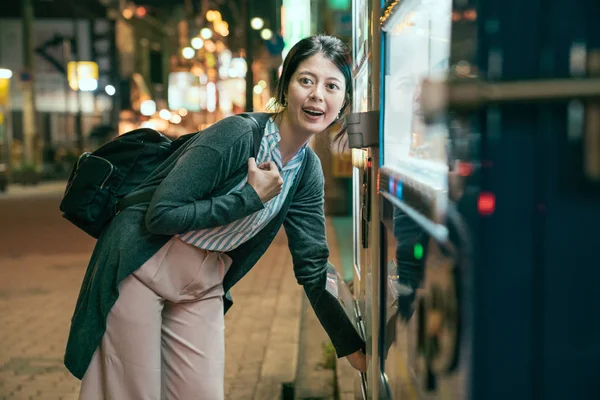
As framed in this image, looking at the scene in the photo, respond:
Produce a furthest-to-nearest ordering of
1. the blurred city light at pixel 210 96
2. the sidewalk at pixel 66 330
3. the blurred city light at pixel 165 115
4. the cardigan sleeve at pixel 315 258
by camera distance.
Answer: the blurred city light at pixel 165 115 → the blurred city light at pixel 210 96 → the sidewalk at pixel 66 330 → the cardigan sleeve at pixel 315 258

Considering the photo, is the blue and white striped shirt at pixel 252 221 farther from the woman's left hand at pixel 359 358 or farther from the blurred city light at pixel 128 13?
the blurred city light at pixel 128 13

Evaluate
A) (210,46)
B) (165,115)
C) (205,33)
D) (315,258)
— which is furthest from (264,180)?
(165,115)

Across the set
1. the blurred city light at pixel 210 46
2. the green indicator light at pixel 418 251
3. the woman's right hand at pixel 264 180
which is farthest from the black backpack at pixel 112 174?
the blurred city light at pixel 210 46

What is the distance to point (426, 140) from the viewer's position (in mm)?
1842

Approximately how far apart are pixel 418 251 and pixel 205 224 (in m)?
1.11

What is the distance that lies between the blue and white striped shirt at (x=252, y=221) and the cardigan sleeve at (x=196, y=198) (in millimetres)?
108

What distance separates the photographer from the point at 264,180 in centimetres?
261

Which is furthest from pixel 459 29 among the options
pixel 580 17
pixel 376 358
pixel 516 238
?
pixel 376 358

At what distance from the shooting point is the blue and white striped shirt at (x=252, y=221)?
2703mm

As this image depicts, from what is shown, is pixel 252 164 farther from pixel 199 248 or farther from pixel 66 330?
pixel 66 330

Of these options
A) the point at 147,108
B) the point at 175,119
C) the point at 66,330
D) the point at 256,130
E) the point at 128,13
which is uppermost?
the point at 128,13

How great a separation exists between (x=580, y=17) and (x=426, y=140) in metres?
0.75

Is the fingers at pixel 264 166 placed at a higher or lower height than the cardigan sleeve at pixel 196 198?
higher

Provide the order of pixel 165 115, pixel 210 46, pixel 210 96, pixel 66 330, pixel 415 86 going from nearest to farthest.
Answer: pixel 415 86
pixel 66 330
pixel 210 46
pixel 210 96
pixel 165 115
